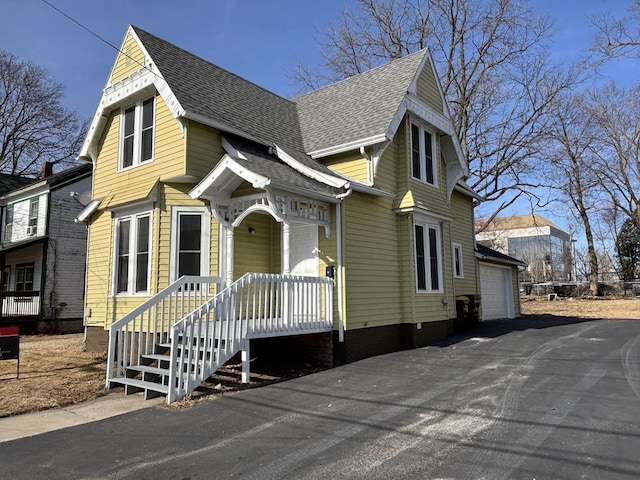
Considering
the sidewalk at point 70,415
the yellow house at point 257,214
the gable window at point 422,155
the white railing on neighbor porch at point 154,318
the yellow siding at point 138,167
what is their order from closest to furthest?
the sidewalk at point 70,415, the white railing on neighbor porch at point 154,318, the yellow house at point 257,214, the yellow siding at point 138,167, the gable window at point 422,155

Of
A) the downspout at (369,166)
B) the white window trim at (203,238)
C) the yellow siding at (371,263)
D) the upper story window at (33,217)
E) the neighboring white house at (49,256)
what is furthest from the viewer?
the upper story window at (33,217)

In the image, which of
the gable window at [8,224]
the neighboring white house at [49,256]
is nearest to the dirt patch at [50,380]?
the neighboring white house at [49,256]

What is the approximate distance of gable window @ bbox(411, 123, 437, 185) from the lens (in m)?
13.1

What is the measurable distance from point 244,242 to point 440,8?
76.3 feet

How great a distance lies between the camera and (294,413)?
21.2ft

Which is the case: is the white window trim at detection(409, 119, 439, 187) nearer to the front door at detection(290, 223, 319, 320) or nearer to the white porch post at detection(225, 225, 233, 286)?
the front door at detection(290, 223, 319, 320)

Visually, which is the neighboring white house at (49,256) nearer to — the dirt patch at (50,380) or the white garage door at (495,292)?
the dirt patch at (50,380)

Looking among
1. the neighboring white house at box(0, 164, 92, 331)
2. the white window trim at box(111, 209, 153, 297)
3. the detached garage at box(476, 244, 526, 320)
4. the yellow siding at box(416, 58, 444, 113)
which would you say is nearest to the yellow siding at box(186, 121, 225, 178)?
the white window trim at box(111, 209, 153, 297)

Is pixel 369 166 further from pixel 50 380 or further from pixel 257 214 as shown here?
pixel 50 380

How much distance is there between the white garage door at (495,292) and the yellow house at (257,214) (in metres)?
5.95

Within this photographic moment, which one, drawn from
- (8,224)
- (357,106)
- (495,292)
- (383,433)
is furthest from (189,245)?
(8,224)

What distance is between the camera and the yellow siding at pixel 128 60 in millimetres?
11617

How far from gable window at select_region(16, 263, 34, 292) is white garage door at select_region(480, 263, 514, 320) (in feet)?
67.5

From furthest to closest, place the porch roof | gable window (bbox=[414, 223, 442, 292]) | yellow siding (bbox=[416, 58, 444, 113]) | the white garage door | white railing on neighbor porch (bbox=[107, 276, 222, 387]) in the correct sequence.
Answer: the white garage door < yellow siding (bbox=[416, 58, 444, 113]) < gable window (bbox=[414, 223, 442, 292]) < the porch roof < white railing on neighbor porch (bbox=[107, 276, 222, 387])
